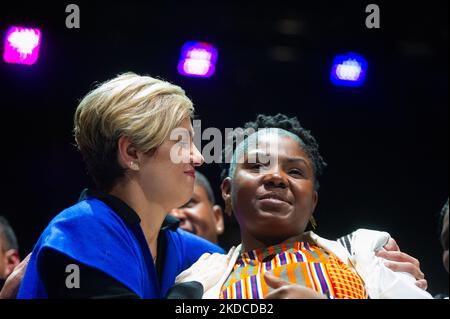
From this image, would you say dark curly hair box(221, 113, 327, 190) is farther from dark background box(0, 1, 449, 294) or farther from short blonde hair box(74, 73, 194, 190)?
dark background box(0, 1, 449, 294)

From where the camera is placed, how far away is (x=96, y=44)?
357 centimetres

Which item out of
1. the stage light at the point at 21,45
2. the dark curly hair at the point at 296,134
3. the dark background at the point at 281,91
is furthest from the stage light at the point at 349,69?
the stage light at the point at 21,45

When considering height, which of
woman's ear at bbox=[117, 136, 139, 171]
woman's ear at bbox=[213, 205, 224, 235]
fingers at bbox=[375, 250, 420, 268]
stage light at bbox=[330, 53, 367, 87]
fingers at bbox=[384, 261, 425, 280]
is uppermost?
stage light at bbox=[330, 53, 367, 87]

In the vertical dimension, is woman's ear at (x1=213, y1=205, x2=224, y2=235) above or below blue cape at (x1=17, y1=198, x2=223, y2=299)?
below

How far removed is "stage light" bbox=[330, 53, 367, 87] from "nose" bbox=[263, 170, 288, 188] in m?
1.85

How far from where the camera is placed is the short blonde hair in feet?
6.06

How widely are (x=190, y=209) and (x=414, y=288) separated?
1.80 meters

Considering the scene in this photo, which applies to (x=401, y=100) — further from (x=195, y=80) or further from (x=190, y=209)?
(x=190, y=209)

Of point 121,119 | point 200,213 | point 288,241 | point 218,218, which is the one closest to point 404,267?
point 288,241

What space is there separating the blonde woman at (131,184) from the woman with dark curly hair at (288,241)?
0.14 m

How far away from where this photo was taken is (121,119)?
6.03ft

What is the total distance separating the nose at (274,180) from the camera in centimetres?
195

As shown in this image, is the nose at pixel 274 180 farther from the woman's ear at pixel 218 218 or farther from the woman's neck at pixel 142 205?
the woman's ear at pixel 218 218

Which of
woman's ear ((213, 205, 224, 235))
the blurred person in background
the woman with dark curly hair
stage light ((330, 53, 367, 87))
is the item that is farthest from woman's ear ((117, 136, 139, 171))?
stage light ((330, 53, 367, 87))
